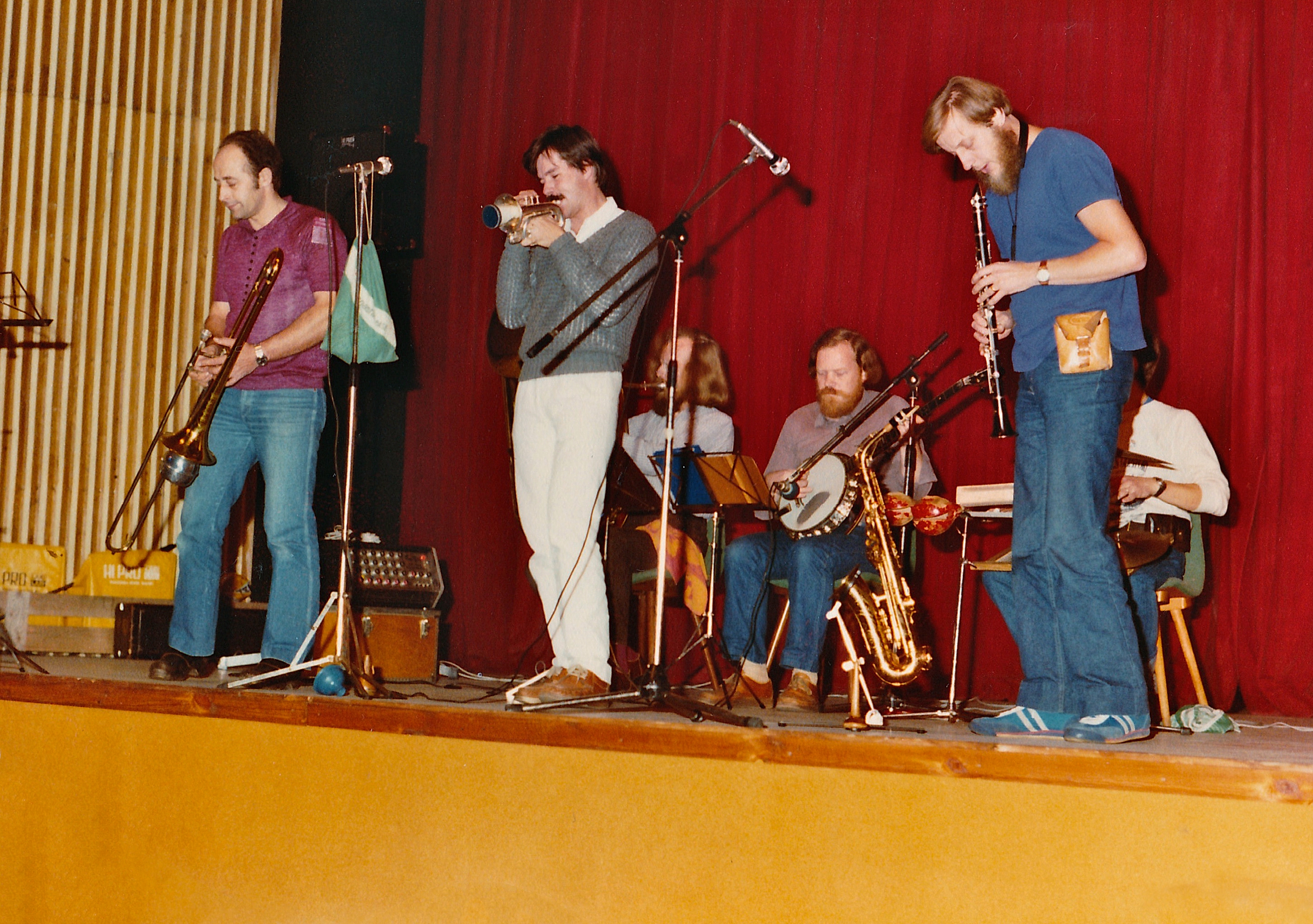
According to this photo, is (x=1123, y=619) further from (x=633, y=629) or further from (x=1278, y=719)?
(x=633, y=629)

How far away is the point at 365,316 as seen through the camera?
11.5 feet

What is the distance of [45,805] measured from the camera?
2.89 m

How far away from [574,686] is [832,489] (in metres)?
1.09

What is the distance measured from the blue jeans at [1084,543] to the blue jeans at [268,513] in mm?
2096

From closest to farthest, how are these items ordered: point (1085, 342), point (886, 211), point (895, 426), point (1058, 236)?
1. point (1085, 342)
2. point (1058, 236)
3. point (895, 426)
4. point (886, 211)

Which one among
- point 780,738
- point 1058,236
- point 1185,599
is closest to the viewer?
point 780,738

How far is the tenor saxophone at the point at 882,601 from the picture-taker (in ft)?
10.5

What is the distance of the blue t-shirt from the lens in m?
2.56

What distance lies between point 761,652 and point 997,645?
941mm

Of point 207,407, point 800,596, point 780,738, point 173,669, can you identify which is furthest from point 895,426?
point 173,669

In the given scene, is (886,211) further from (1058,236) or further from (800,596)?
(1058,236)

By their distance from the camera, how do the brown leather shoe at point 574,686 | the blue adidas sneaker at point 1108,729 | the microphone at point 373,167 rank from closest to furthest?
the blue adidas sneaker at point 1108,729 < the brown leather shoe at point 574,686 < the microphone at point 373,167

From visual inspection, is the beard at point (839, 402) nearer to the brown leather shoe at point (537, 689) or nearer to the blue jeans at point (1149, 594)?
the blue jeans at point (1149, 594)

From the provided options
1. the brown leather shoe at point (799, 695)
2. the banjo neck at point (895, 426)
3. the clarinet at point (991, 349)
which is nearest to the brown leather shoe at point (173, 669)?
the brown leather shoe at point (799, 695)
